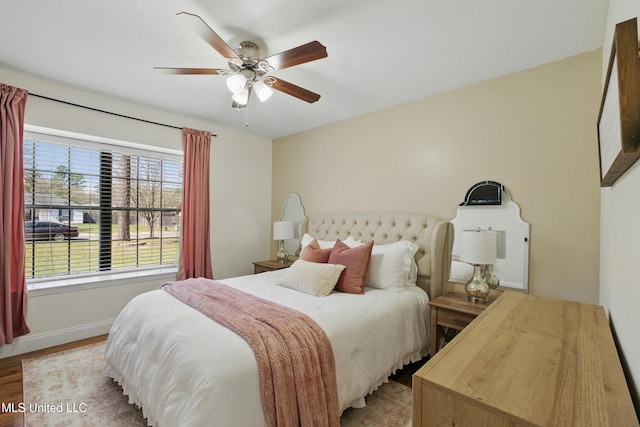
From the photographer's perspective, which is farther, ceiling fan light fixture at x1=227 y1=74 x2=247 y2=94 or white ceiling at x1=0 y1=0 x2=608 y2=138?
ceiling fan light fixture at x1=227 y1=74 x2=247 y2=94

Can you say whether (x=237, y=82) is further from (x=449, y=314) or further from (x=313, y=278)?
(x=449, y=314)

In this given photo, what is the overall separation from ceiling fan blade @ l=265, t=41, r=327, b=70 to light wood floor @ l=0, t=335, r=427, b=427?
245 cm

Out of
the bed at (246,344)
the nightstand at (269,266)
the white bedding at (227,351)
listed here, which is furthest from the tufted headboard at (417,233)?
the nightstand at (269,266)

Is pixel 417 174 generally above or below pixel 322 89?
below

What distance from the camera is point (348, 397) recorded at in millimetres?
1671

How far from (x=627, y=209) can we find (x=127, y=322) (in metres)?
2.72

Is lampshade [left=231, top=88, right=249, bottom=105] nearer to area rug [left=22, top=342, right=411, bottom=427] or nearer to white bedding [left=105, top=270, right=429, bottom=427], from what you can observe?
white bedding [left=105, top=270, right=429, bottom=427]

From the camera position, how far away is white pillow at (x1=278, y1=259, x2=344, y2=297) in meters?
2.32

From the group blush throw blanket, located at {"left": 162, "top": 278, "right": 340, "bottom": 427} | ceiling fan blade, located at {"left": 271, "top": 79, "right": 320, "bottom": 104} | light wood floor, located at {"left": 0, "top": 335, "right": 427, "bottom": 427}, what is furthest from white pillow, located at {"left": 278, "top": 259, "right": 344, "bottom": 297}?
ceiling fan blade, located at {"left": 271, "top": 79, "right": 320, "bottom": 104}

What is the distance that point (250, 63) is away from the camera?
1965 mm

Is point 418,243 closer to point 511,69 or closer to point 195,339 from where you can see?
point 511,69

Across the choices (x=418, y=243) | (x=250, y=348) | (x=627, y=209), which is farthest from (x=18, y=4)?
(x=418, y=243)

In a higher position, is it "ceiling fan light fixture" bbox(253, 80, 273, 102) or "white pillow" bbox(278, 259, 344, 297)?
"ceiling fan light fixture" bbox(253, 80, 273, 102)

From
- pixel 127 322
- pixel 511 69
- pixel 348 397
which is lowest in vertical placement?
pixel 348 397
